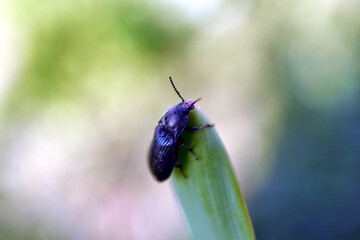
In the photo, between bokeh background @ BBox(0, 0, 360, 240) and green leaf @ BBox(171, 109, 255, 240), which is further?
bokeh background @ BBox(0, 0, 360, 240)

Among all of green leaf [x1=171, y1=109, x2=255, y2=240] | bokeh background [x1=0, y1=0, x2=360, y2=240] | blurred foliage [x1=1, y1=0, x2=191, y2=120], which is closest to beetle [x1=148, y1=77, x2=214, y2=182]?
green leaf [x1=171, y1=109, x2=255, y2=240]

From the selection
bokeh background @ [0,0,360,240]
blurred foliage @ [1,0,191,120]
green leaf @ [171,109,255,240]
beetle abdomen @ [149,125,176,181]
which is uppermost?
blurred foliage @ [1,0,191,120]

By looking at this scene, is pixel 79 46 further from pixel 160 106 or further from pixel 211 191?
pixel 211 191

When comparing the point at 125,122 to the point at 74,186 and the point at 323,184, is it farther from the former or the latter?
A: the point at 323,184

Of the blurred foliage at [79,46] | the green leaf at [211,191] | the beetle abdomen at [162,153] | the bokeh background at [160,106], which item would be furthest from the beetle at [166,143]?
the blurred foliage at [79,46]

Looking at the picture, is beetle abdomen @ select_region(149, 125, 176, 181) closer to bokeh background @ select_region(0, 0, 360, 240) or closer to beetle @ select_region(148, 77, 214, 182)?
beetle @ select_region(148, 77, 214, 182)

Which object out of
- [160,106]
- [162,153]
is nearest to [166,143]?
[162,153]

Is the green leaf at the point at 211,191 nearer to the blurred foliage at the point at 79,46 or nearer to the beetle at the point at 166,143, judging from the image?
the beetle at the point at 166,143

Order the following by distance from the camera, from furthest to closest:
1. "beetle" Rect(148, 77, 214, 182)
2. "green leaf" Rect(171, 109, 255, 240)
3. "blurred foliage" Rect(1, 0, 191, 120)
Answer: "blurred foliage" Rect(1, 0, 191, 120), "beetle" Rect(148, 77, 214, 182), "green leaf" Rect(171, 109, 255, 240)
